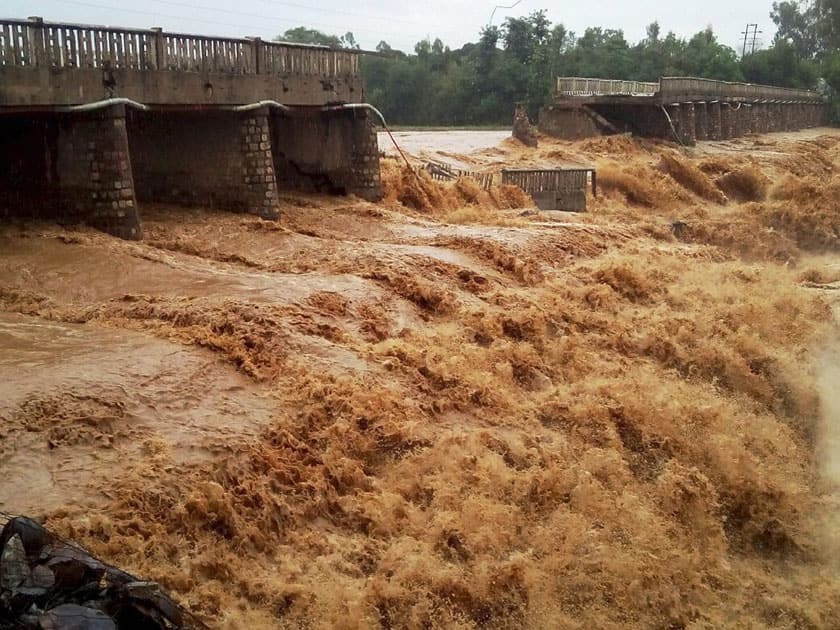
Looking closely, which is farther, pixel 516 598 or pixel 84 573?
pixel 516 598

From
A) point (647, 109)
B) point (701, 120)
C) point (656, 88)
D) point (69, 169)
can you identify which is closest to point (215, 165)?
point (69, 169)

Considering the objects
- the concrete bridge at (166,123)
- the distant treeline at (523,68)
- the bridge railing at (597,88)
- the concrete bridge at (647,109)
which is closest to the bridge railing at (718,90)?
the concrete bridge at (647,109)

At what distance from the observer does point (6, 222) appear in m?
12.3

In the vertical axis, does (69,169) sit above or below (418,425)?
above

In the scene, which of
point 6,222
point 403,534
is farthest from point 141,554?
point 6,222

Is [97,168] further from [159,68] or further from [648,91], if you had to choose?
[648,91]

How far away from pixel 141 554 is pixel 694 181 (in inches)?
879

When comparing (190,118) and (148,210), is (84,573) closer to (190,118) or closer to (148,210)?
(148,210)

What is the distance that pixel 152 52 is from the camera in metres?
13.3

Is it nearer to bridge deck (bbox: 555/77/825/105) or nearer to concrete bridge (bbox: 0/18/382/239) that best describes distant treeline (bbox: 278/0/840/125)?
bridge deck (bbox: 555/77/825/105)

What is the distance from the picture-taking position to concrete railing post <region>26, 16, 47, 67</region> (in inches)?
460

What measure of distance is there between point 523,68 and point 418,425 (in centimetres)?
4009

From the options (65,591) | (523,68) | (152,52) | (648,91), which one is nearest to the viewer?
(65,591)

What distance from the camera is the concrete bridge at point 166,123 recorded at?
1211 centimetres
